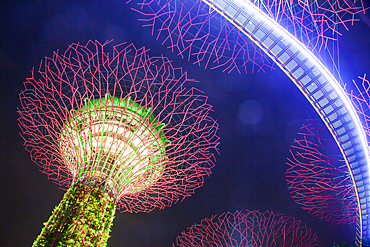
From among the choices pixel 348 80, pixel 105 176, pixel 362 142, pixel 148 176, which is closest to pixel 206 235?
pixel 148 176

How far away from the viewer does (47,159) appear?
13.5 metres

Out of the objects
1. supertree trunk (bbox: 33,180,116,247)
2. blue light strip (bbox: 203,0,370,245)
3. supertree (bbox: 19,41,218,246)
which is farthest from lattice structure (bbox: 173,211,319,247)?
supertree trunk (bbox: 33,180,116,247)

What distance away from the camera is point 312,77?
8078 mm

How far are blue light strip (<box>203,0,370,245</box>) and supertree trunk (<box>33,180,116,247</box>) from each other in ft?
26.2

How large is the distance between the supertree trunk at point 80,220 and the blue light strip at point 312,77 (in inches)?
314

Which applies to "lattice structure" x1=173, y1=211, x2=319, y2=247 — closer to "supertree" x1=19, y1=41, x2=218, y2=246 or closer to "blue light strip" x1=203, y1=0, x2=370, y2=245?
"supertree" x1=19, y1=41, x2=218, y2=246

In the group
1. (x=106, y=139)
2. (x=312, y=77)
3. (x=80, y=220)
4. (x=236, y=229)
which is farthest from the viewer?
(x=236, y=229)

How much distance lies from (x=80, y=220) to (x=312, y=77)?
9.79 metres

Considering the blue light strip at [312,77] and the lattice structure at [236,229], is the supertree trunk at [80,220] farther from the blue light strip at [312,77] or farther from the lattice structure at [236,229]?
the lattice structure at [236,229]

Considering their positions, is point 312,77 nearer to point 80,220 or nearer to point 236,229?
point 80,220

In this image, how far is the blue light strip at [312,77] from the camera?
7.14 m

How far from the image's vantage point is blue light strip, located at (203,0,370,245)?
281 inches

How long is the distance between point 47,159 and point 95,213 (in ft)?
27.6

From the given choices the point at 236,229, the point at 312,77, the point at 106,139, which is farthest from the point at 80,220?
the point at 236,229
